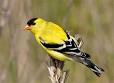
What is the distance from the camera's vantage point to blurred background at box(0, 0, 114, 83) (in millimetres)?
3402

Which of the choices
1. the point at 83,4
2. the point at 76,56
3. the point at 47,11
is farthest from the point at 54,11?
the point at 76,56

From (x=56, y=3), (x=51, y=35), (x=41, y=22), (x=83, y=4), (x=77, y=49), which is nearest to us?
(x=77, y=49)

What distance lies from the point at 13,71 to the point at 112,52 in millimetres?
959

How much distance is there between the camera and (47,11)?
370 centimetres

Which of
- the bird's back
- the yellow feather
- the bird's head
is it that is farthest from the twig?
the bird's head

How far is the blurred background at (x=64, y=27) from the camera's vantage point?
3.40 meters

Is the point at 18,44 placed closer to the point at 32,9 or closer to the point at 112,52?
the point at 32,9

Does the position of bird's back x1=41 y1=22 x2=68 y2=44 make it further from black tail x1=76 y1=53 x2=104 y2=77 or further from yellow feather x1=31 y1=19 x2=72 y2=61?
black tail x1=76 y1=53 x2=104 y2=77

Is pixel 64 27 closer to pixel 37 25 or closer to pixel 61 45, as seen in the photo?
pixel 37 25

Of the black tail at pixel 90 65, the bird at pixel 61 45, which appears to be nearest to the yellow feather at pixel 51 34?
the bird at pixel 61 45

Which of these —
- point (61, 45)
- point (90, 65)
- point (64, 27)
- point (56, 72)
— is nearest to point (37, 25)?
point (64, 27)

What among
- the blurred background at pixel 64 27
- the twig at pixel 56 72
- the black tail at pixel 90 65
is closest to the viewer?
the twig at pixel 56 72

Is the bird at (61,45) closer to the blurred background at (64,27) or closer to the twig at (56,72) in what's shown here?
the twig at (56,72)

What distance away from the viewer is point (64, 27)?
11.5 feet
